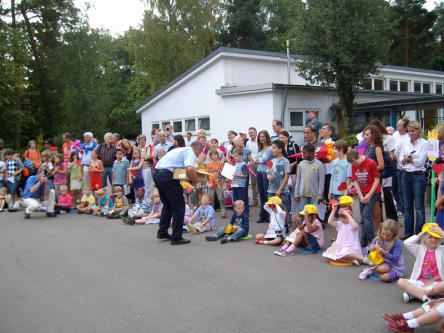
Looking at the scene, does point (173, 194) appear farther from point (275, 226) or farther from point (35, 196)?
point (35, 196)

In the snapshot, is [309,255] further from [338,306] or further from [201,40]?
[201,40]

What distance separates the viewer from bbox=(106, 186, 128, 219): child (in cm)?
1110

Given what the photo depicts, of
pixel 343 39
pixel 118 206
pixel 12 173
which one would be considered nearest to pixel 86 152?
pixel 12 173

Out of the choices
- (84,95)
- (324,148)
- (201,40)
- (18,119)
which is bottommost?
(324,148)

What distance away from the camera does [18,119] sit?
94.8 feet

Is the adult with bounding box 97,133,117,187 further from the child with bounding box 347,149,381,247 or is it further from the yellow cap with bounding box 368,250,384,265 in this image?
the yellow cap with bounding box 368,250,384,265

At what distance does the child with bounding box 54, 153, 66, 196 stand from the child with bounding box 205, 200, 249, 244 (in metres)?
6.58

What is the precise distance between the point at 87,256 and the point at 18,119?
25.0 metres

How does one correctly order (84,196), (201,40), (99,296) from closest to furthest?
(99,296) < (84,196) < (201,40)

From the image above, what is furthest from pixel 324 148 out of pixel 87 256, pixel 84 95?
pixel 84 95

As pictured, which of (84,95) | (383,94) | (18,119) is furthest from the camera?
(84,95)

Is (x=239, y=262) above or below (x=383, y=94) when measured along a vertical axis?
below

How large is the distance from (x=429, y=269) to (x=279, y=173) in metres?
4.14

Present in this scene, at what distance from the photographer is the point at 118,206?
11.4m
